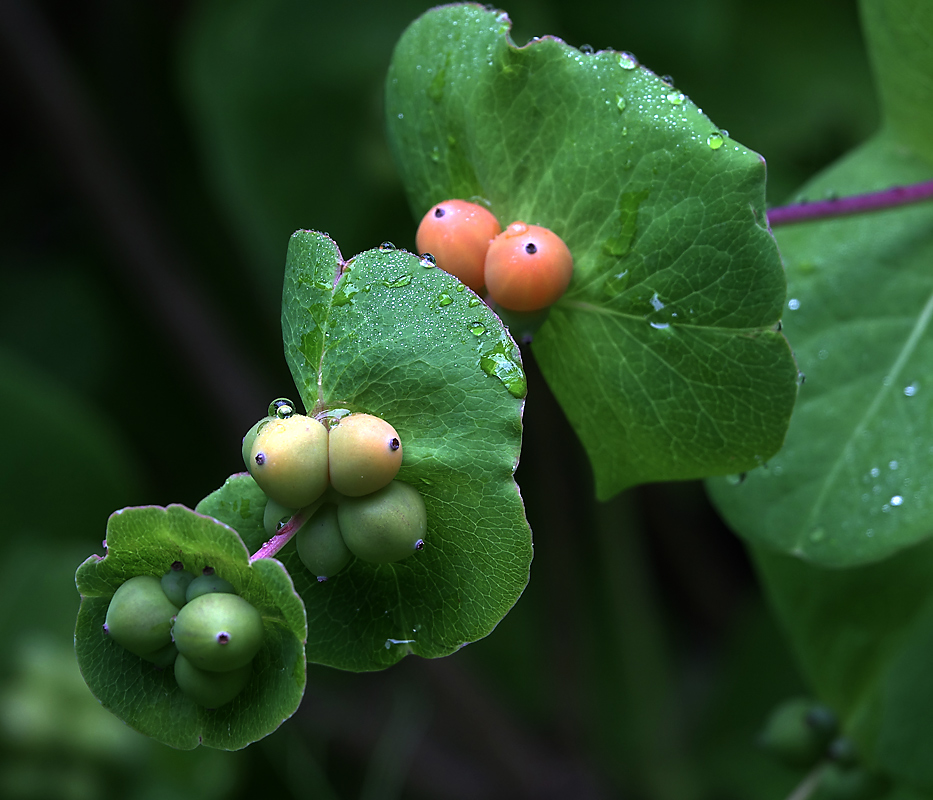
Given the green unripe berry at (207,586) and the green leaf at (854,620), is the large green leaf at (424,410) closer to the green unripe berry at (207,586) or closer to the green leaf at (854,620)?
the green unripe berry at (207,586)

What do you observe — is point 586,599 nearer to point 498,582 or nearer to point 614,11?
point 614,11

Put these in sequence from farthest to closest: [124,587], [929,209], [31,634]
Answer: [31,634], [929,209], [124,587]

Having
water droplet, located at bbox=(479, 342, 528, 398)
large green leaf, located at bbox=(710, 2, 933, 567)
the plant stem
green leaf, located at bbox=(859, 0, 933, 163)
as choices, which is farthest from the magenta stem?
green leaf, located at bbox=(859, 0, 933, 163)

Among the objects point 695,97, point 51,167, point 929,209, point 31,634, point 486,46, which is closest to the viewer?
point 486,46

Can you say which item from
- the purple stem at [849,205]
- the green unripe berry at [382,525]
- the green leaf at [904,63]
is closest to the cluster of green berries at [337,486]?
the green unripe berry at [382,525]

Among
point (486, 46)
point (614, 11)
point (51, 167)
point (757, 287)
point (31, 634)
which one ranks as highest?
point (486, 46)

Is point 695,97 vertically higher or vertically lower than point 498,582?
lower

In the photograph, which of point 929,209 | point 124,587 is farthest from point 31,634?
point 929,209
